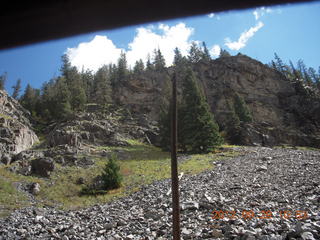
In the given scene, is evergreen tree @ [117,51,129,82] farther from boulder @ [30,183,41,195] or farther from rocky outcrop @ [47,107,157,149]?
boulder @ [30,183,41,195]

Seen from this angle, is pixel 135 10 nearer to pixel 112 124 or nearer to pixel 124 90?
pixel 112 124

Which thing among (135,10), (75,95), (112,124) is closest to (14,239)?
(135,10)

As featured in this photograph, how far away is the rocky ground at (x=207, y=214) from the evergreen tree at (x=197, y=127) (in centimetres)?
1424

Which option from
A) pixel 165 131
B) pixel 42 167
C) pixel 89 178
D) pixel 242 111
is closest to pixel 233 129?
pixel 242 111

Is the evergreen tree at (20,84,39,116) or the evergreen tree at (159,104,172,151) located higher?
the evergreen tree at (20,84,39,116)

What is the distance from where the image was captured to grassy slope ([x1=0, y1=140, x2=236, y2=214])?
1573 cm

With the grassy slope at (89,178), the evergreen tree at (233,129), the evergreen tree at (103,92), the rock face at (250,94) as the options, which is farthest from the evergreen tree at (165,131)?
the evergreen tree at (103,92)

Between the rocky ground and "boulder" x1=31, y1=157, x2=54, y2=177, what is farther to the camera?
"boulder" x1=31, y1=157, x2=54, y2=177

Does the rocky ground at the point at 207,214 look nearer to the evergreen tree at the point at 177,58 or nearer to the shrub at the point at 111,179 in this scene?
the shrub at the point at 111,179

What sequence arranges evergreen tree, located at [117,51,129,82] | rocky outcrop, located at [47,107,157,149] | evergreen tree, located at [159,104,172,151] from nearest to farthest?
rocky outcrop, located at [47,107,157,149] < evergreen tree, located at [159,104,172,151] < evergreen tree, located at [117,51,129,82]

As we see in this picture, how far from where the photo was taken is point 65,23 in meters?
2.06

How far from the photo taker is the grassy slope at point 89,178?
15.7m
